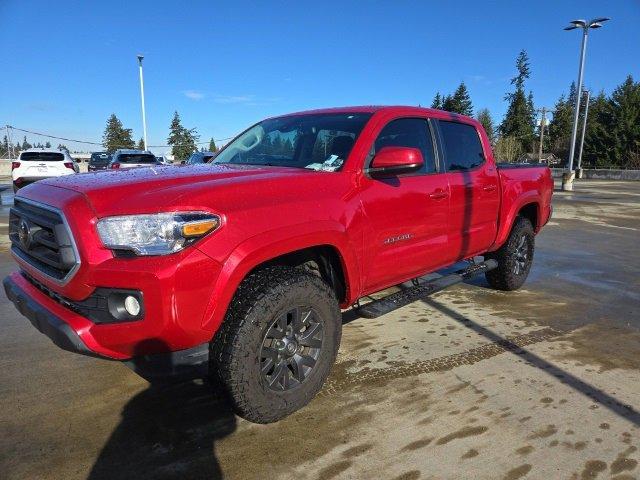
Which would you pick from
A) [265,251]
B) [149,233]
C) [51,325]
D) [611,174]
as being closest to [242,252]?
[265,251]

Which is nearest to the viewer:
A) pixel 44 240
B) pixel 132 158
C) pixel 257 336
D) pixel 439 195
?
pixel 257 336

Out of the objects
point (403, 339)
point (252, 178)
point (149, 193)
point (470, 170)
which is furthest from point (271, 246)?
point (470, 170)

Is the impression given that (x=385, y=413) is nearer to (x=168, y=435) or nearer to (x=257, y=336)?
(x=257, y=336)

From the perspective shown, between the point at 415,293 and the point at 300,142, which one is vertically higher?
the point at 300,142

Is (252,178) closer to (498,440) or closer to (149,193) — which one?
(149,193)

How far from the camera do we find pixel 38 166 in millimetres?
14383

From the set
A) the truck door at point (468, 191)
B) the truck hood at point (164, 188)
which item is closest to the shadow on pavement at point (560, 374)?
the truck door at point (468, 191)

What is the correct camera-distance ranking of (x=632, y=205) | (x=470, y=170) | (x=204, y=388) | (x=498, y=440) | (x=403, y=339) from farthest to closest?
(x=632, y=205) < (x=470, y=170) < (x=403, y=339) < (x=204, y=388) < (x=498, y=440)

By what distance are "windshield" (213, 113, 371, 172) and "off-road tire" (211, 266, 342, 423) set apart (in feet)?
2.98

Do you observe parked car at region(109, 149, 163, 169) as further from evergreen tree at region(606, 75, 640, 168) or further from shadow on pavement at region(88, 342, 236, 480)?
evergreen tree at region(606, 75, 640, 168)

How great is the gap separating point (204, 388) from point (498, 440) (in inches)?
71.7

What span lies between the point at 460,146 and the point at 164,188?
2.95m

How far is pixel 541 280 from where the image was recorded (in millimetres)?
5965

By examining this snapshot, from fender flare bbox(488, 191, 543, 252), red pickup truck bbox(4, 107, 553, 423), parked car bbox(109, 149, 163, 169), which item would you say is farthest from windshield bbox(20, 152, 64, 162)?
fender flare bbox(488, 191, 543, 252)
